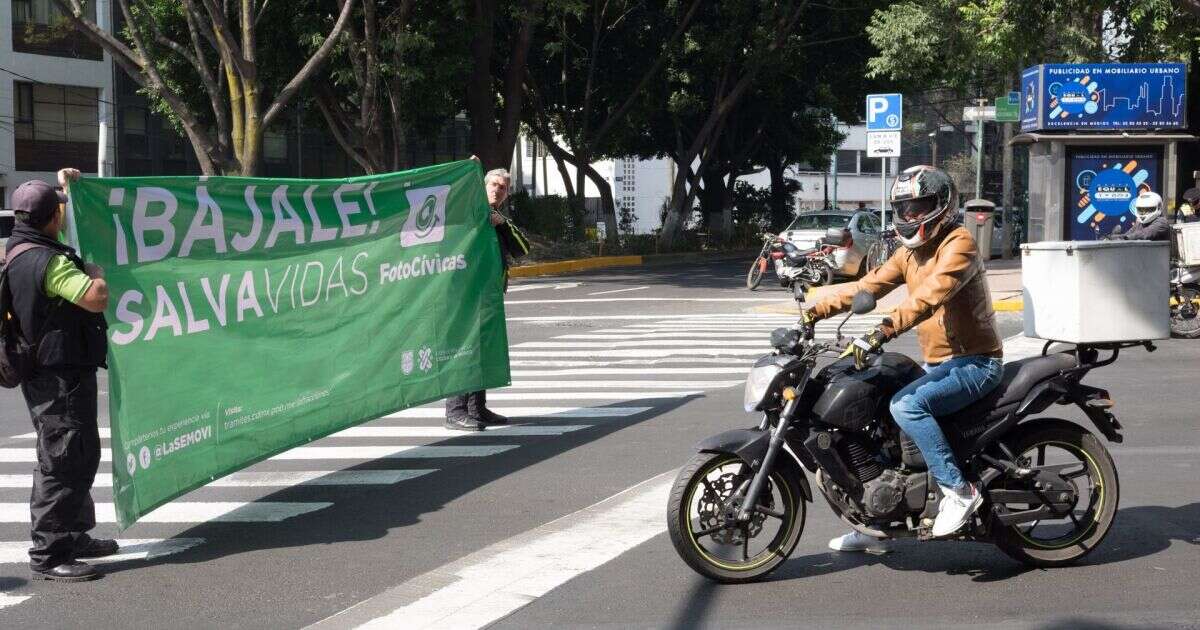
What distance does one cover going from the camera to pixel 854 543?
6.21 metres

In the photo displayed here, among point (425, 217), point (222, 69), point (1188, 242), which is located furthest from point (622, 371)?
point (222, 69)

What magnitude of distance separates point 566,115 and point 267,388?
32.7 metres

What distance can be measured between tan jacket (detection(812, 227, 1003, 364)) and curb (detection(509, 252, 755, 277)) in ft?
80.1

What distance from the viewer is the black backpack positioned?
19.6 feet

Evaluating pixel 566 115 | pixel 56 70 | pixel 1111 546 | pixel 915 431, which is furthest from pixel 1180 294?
pixel 56 70

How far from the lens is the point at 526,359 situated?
14.7 m

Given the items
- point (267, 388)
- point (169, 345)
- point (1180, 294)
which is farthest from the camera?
point (1180, 294)

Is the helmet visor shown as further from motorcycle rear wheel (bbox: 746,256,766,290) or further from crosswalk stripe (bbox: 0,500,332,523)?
motorcycle rear wheel (bbox: 746,256,766,290)

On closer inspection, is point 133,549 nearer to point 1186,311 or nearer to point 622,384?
point 622,384

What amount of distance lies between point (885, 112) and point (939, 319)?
57.0 feet

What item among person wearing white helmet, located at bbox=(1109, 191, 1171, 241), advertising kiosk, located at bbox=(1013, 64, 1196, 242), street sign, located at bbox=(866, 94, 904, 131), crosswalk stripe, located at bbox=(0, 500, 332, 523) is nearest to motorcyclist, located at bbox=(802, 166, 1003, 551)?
crosswalk stripe, located at bbox=(0, 500, 332, 523)

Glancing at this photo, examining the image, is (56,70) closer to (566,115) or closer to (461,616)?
(566,115)

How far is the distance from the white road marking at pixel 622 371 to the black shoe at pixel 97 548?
692cm

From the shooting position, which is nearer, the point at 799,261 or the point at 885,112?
the point at 885,112
